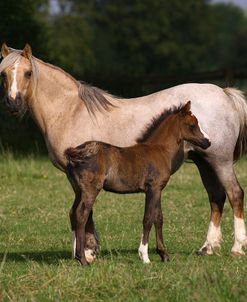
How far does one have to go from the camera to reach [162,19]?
77875mm

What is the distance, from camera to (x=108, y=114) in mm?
10336

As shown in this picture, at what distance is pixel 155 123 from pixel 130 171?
0.79 meters

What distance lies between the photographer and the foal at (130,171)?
9445 mm

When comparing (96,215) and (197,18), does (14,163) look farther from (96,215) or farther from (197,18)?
(197,18)

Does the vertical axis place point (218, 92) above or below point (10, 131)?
above

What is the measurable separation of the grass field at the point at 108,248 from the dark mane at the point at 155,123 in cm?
123

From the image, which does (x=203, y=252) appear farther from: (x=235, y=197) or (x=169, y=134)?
(x=169, y=134)

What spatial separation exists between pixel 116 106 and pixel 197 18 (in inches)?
2832

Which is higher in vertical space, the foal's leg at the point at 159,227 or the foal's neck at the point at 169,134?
the foal's neck at the point at 169,134

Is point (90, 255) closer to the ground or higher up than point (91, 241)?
closer to the ground

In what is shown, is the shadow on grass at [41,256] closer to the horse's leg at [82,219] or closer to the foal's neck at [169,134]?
the horse's leg at [82,219]

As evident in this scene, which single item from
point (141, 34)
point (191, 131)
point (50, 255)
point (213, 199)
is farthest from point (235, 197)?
point (141, 34)

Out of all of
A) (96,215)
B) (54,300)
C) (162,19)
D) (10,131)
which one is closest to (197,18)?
(162,19)

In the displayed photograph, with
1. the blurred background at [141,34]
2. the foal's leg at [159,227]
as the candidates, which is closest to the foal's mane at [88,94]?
the foal's leg at [159,227]
